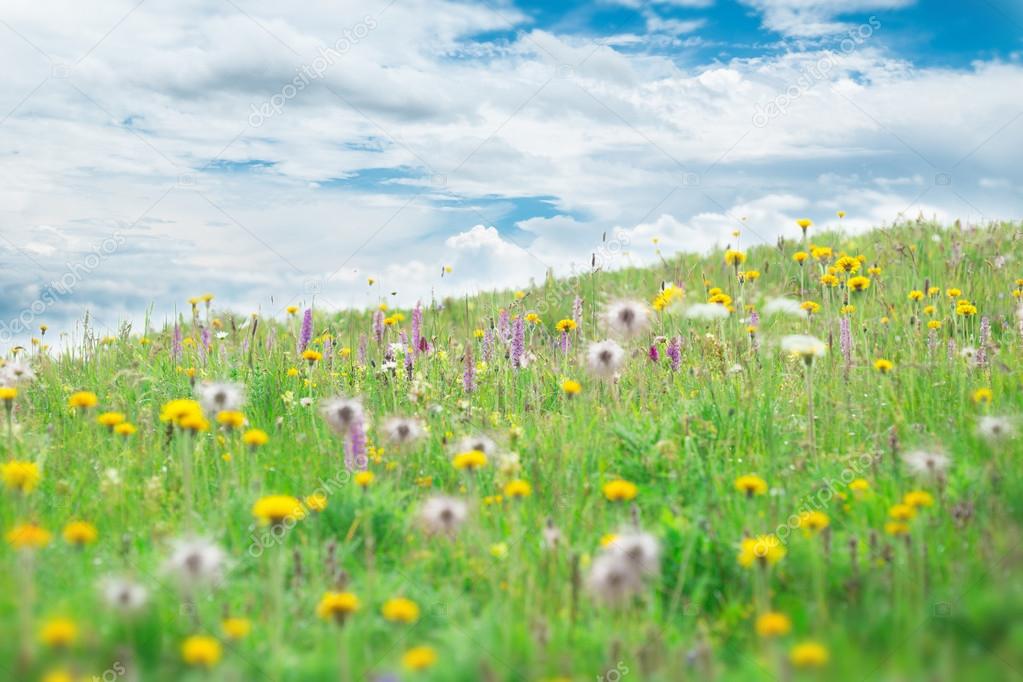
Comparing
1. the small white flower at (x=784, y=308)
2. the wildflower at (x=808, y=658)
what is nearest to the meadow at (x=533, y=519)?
the wildflower at (x=808, y=658)

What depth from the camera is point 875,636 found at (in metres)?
2.70

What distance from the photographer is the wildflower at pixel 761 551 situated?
9.25 ft

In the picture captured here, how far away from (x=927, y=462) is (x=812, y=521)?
3.34 ft

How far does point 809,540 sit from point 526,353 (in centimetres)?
339

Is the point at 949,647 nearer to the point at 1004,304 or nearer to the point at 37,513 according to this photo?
the point at 37,513

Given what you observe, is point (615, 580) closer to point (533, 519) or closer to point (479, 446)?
point (533, 519)

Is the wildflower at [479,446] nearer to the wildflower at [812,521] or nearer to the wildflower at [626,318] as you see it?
the wildflower at [626,318]

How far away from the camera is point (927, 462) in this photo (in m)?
3.65

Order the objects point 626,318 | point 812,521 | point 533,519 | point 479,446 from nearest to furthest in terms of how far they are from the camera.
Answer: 1. point 812,521
2. point 533,519
3. point 479,446
4. point 626,318

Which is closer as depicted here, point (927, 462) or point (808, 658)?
point (808, 658)

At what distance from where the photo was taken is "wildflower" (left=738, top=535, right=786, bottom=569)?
2.82 m

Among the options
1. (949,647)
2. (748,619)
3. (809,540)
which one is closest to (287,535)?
(748,619)

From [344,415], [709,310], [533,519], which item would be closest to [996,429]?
[533,519]

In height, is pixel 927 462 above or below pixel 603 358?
below
